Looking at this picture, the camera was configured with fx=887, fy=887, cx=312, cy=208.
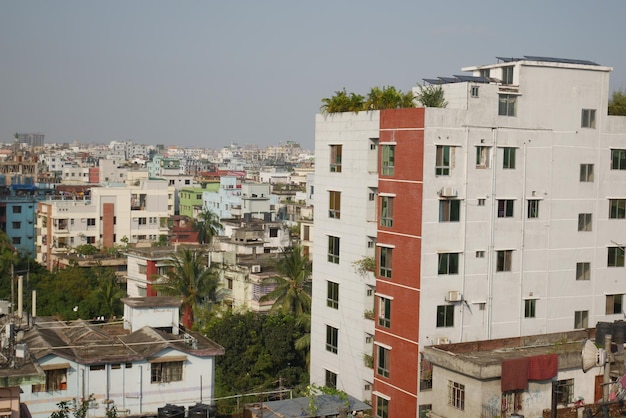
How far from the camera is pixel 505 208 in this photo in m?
25.4

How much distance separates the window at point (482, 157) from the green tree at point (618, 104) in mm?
6164

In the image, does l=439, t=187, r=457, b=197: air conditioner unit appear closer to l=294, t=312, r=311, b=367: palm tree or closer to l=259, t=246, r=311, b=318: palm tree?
l=294, t=312, r=311, b=367: palm tree

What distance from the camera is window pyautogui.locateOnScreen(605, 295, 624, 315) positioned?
27578 millimetres

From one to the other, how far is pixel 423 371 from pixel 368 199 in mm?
5373

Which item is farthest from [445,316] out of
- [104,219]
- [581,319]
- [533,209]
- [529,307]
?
[104,219]

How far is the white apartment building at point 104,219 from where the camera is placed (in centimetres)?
6662

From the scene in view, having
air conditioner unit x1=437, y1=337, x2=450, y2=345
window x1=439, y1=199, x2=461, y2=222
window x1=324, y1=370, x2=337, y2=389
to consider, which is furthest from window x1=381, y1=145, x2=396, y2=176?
window x1=324, y1=370, x2=337, y2=389

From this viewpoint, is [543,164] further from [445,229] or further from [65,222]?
[65,222]

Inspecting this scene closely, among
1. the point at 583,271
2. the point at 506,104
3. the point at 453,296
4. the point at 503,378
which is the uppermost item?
the point at 506,104

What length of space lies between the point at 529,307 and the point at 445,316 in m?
3.11

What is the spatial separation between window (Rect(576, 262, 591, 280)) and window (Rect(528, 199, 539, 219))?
2.34 m

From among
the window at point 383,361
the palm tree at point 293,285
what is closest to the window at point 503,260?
the window at point 383,361

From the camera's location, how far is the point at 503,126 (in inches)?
987

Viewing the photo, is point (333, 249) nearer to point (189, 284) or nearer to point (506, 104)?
point (506, 104)
